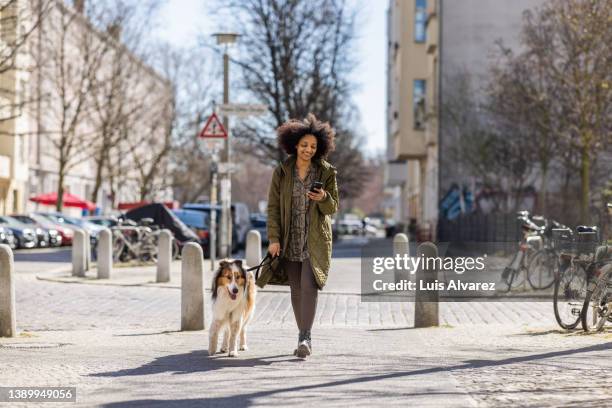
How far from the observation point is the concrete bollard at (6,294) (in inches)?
517

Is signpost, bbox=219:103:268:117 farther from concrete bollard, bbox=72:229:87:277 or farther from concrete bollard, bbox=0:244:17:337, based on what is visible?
concrete bollard, bbox=0:244:17:337

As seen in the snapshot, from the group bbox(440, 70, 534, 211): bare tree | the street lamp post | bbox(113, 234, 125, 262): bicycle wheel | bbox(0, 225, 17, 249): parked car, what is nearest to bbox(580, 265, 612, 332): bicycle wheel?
the street lamp post

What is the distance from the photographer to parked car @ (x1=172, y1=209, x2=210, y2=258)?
3741cm

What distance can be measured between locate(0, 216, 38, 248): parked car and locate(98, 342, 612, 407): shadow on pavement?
3971 centimetres

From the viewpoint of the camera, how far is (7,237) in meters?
48.7

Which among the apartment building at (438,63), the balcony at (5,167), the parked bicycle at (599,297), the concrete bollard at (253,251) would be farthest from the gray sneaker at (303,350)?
the balcony at (5,167)

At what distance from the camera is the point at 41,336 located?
1351 centimetres

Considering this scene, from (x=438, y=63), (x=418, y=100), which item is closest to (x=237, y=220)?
(x=438, y=63)

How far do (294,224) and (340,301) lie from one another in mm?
8278

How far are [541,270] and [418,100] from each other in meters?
36.9

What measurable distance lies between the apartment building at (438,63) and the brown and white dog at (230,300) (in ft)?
111

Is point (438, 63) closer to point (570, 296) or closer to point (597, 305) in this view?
point (570, 296)

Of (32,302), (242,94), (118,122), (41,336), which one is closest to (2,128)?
(118,122)

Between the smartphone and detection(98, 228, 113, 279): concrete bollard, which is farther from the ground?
the smartphone
